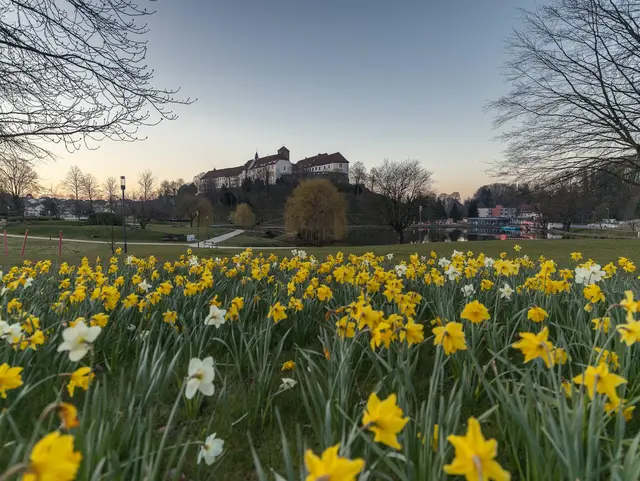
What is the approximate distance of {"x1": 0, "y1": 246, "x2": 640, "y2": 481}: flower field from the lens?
114cm

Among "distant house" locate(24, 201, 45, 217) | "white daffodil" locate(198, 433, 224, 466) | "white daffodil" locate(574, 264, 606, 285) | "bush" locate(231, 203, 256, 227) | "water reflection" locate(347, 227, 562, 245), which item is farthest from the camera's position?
"distant house" locate(24, 201, 45, 217)

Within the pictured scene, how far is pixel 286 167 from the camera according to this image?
104m

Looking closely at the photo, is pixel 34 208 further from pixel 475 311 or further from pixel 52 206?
pixel 475 311

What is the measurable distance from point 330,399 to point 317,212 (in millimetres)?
34472

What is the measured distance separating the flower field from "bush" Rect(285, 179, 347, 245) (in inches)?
1266

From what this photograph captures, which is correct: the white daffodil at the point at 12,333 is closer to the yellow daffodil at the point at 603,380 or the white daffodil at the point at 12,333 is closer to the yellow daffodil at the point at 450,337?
the yellow daffodil at the point at 450,337

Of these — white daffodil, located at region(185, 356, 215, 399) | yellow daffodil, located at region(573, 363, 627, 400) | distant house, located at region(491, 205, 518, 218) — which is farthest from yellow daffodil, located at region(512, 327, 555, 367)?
distant house, located at region(491, 205, 518, 218)

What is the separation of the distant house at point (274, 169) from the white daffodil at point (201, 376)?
95.6 meters

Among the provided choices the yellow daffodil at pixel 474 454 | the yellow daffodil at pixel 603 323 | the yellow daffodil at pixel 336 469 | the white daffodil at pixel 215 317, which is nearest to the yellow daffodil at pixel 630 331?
the yellow daffodil at pixel 603 323

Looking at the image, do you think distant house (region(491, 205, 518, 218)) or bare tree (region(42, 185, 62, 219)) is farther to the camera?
distant house (region(491, 205, 518, 218))

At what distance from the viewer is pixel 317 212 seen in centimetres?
3578

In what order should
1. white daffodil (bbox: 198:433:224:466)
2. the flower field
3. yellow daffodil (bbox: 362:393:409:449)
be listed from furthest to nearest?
white daffodil (bbox: 198:433:224:466) → the flower field → yellow daffodil (bbox: 362:393:409:449)

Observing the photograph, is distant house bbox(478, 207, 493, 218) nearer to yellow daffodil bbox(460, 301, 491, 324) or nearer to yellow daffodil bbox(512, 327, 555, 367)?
yellow daffodil bbox(460, 301, 491, 324)

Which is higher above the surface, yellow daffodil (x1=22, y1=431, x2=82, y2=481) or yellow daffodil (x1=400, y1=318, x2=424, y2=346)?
yellow daffodil (x1=22, y1=431, x2=82, y2=481)
